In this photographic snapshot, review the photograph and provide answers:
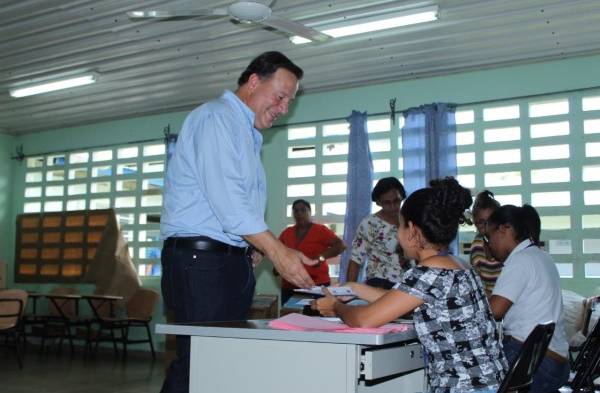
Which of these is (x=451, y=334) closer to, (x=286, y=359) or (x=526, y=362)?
(x=526, y=362)

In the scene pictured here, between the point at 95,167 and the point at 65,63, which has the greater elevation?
the point at 65,63

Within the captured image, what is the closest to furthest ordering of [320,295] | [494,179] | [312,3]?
[320,295] < [312,3] < [494,179]

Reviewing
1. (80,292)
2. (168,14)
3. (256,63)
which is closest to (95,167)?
(80,292)

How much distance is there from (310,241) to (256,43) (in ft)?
6.76

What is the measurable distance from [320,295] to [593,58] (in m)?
5.23

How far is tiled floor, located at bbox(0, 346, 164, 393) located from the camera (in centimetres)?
598

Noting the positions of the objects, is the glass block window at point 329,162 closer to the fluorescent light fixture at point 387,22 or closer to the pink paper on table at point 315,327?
the fluorescent light fixture at point 387,22

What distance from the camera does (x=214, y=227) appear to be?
236 centimetres

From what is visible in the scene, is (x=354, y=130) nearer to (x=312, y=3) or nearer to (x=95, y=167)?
(x=312, y=3)

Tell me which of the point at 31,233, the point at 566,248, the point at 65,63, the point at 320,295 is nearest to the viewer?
the point at 320,295

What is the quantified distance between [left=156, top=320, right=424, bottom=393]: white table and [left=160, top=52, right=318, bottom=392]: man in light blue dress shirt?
19 cm

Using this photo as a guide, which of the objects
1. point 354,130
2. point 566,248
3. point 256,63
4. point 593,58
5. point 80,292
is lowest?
point 80,292

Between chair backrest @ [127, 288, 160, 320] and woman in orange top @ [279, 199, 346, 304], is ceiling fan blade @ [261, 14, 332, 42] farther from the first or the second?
chair backrest @ [127, 288, 160, 320]

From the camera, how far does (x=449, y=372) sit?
6.59 feet
